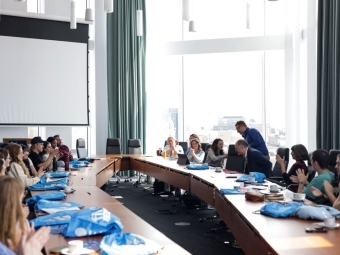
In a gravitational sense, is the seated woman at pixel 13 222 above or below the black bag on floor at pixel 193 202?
above

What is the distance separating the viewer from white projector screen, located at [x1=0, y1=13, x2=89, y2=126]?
9.55 metres

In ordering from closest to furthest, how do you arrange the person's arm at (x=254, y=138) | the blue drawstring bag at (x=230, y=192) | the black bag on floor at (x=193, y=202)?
the blue drawstring bag at (x=230, y=192)
the person's arm at (x=254, y=138)
the black bag on floor at (x=193, y=202)

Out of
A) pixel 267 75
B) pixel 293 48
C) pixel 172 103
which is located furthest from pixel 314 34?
pixel 172 103

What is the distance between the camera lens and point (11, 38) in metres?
9.52

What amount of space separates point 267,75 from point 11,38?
17.8 ft

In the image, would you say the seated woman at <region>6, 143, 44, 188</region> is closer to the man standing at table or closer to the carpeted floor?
the carpeted floor

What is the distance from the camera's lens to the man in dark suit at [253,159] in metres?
5.80

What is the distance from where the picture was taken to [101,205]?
3.64 m

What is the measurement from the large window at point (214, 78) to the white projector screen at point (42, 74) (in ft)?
5.83

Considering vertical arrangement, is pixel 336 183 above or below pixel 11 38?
below

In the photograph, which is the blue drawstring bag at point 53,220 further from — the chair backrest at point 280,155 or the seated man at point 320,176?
→ the chair backrest at point 280,155

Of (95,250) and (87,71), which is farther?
(87,71)

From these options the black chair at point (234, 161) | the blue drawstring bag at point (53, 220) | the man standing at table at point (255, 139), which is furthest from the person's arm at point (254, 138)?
the blue drawstring bag at point (53, 220)

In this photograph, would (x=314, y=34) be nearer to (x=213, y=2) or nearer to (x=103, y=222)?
(x=213, y=2)
